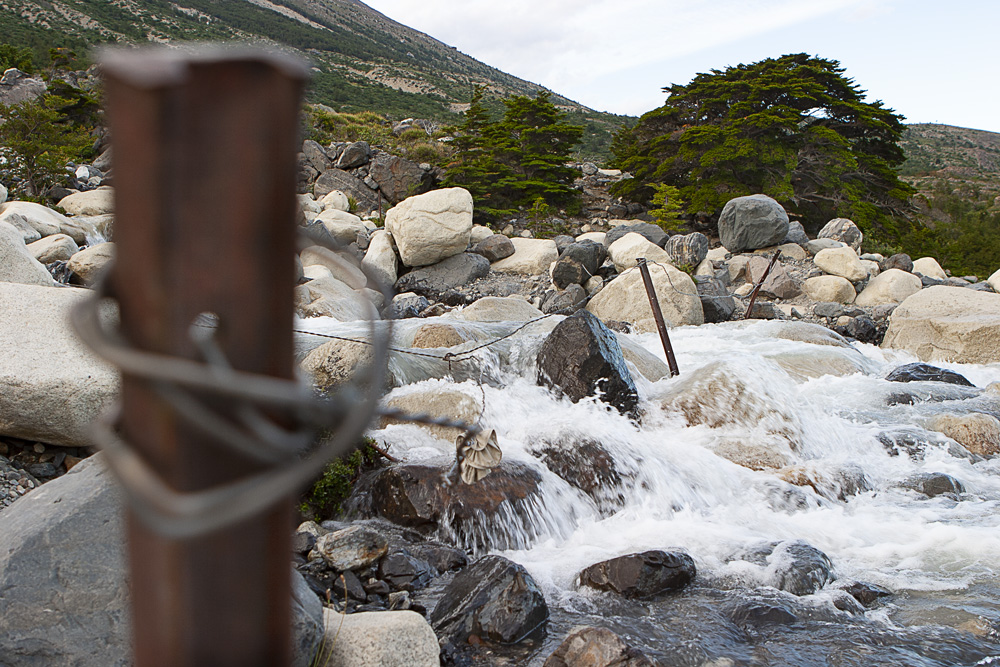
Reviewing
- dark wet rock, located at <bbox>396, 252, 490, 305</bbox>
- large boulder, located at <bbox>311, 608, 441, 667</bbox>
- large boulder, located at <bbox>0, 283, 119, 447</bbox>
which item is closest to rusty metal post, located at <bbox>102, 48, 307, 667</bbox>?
large boulder, located at <bbox>311, 608, 441, 667</bbox>

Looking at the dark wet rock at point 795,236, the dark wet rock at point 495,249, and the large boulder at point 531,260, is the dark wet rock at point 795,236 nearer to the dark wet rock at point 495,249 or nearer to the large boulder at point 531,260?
the large boulder at point 531,260

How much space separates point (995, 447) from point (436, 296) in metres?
11.2

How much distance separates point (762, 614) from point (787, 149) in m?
20.8

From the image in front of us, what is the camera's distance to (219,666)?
75 cm

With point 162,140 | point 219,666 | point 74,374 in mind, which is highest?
point 162,140

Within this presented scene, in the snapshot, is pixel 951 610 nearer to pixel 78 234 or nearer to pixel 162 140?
pixel 162 140

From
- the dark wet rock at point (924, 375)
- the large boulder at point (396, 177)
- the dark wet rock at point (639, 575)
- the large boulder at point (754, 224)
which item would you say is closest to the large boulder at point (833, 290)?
the large boulder at point (754, 224)

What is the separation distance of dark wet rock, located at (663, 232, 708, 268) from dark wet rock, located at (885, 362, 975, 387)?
6.87 m

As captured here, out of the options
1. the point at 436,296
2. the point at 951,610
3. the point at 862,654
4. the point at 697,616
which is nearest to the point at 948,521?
the point at 951,610

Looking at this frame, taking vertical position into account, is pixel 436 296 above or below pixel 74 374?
below

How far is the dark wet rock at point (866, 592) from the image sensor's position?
444 cm

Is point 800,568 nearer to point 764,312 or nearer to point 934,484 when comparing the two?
point 934,484

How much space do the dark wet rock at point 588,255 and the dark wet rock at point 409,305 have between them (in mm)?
3348

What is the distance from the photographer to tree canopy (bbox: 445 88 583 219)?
23078 millimetres
